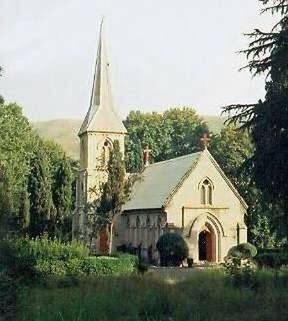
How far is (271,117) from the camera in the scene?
19.2m

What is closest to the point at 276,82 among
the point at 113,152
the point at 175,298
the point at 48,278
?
the point at 175,298

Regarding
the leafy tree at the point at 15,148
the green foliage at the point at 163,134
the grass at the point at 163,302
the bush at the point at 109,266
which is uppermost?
the green foliage at the point at 163,134

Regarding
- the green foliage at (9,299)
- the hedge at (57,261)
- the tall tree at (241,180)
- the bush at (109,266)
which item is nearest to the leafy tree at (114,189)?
the tall tree at (241,180)

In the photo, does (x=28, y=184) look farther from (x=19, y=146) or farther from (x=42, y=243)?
(x=42, y=243)

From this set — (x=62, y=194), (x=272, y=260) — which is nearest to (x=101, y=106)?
(x=62, y=194)

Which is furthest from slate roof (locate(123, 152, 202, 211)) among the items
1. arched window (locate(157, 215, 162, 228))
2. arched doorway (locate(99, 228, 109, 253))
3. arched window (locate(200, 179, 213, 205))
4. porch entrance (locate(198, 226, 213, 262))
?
porch entrance (locate(198, 226, 213, 262))

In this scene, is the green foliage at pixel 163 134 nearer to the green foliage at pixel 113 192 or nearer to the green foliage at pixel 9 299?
the green foliage at pixel 113 192

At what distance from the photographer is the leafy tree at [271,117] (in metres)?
19.1

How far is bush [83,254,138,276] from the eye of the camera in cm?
2870

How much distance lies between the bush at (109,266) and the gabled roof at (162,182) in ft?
40.9

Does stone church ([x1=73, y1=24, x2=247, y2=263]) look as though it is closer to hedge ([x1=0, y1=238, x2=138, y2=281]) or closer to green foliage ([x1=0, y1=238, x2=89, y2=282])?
hedge ([x1=0, y1=238, x2=138, y2=281])

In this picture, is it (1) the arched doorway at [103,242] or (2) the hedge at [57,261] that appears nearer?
(2) the hedge at [57,261]

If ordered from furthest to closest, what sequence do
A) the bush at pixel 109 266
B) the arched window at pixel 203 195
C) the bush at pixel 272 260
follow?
the arched window at pixel 203 195
the bush at pixel 272 260
the bush at pixel 109 266

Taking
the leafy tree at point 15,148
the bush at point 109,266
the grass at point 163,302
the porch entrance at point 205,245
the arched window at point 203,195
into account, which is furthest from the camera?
the leafy tree at point 15,148
